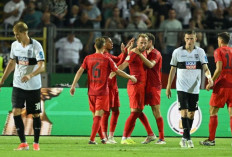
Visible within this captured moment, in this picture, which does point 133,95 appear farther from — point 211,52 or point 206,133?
point 211,52

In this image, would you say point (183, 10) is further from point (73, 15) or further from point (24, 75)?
point (24, 75)

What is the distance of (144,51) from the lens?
14.8 m

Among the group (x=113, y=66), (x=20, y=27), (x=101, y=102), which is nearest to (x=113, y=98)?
(x=101, y=102)

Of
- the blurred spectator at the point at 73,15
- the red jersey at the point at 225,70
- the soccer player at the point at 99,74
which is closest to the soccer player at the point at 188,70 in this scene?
the red jersey at the point at 225,70

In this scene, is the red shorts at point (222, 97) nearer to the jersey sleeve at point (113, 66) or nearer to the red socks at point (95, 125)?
the jersey sleeve at point (113, 66)

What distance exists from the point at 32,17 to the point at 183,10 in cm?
488

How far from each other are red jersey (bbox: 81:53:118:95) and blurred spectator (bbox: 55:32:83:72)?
5.74 metres

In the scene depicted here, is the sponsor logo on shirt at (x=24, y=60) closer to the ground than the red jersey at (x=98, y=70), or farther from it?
farther from it

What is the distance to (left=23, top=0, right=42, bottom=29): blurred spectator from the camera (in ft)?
71.2

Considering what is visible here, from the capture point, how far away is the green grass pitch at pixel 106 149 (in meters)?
11.8

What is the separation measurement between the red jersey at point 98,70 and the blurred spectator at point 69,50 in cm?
574

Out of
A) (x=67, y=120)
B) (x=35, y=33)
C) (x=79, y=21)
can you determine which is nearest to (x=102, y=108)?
(x=67, y=120)

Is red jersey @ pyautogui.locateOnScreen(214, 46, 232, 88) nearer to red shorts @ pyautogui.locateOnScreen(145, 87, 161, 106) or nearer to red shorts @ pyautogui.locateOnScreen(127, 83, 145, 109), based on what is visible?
red shorts @ pyautogui.locateOnScreen(145, 87, 161, 106)

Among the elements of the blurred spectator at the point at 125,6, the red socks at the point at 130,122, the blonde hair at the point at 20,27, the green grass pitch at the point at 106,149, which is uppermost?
the blurred spectator at the point at 125,6
